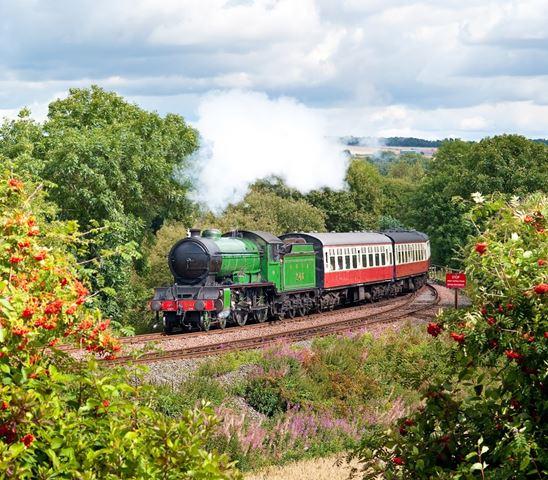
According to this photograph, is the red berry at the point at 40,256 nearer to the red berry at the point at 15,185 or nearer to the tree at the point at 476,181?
the red berry at the point at 15,185

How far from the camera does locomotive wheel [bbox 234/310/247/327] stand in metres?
31.5

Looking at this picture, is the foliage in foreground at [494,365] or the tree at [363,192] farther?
the tree at [363,192]

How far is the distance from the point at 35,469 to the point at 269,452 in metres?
9.88

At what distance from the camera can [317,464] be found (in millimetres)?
15633

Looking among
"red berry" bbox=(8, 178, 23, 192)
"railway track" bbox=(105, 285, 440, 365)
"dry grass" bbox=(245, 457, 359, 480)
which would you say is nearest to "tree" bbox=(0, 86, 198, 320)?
"railway track" bbox=(105, 285, 440, 365)

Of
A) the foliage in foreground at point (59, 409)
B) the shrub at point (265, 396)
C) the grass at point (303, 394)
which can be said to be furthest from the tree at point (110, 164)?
the foliage in foreground at point (59, 409)

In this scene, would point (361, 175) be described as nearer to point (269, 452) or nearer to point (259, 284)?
point (259, 284)

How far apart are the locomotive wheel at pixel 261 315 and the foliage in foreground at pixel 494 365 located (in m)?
24.9

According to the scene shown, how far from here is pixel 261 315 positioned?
3325 cm

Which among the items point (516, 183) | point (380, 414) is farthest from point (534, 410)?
point (516, 183)

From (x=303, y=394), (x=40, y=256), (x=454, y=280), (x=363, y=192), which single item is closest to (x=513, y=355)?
(x=40, y=256)

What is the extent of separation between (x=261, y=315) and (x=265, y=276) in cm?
153

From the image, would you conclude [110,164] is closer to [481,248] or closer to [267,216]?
[267,216]

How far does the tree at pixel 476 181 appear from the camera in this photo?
2312 inches
